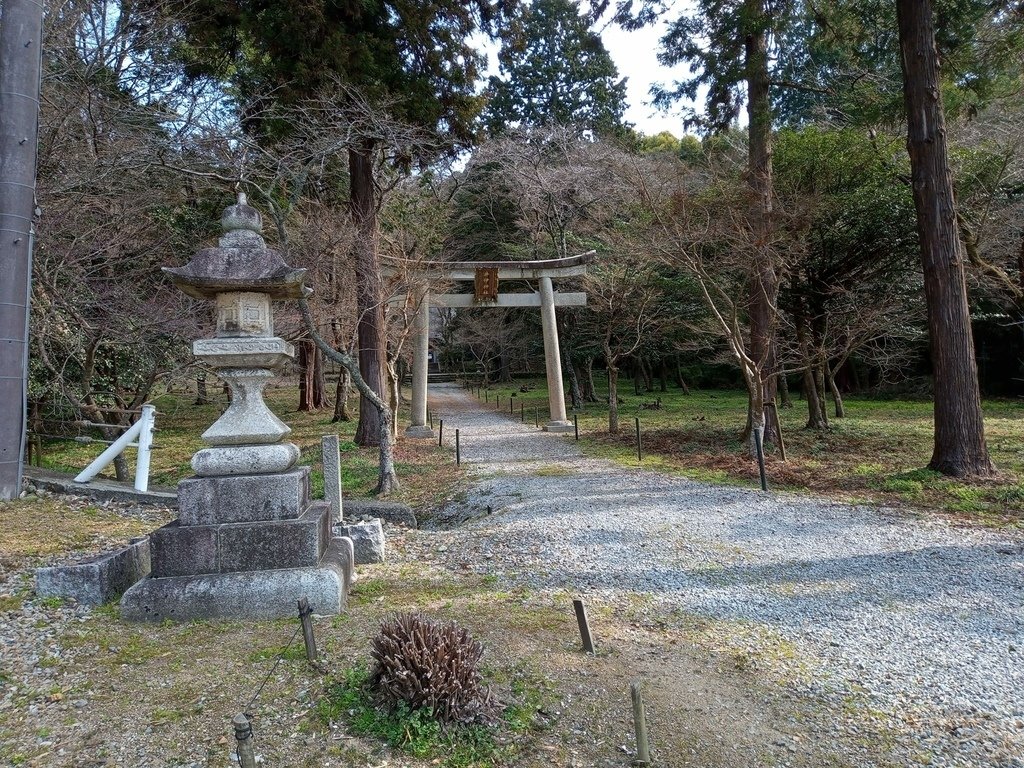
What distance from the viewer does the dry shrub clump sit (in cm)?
250

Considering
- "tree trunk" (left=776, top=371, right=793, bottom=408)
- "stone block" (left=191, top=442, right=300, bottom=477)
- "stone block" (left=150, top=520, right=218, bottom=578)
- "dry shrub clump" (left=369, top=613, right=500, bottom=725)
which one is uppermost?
"tree trunk" (left=776, top=371, right=793, bottom=408)

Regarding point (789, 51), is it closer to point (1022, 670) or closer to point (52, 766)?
point (1022, 670)

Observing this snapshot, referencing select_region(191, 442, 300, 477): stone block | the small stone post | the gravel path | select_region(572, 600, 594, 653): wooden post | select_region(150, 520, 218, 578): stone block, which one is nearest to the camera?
the gravel path

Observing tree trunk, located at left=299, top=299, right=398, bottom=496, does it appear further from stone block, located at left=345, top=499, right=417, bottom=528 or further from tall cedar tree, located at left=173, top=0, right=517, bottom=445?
tall cedar tree, located at left=173, top=0, right=517, bottom=445

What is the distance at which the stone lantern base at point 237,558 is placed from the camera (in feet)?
11.8

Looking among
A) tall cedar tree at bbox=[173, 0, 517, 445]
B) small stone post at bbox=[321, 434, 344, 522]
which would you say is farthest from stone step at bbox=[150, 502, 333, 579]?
tall cedar tree at bbox=[173, 0, 517, 445]

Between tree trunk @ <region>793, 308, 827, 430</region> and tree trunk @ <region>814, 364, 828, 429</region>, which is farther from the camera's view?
tree trunk @ <region>814, 364, 828, 429</region>

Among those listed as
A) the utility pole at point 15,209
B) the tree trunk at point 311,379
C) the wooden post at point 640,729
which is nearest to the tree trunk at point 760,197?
the wooden post at point 640,729

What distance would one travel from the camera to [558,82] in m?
25.7

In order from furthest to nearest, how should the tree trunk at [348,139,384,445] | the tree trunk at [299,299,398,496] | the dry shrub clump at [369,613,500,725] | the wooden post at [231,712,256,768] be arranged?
1. the tree trunk at [348,139,384,445]
2. the tree trunk at [299,299,398,496]
3. the dry shrub clump at [369,613,500,725]
4. the wooden post at [231,712,256,768]

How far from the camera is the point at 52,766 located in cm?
224

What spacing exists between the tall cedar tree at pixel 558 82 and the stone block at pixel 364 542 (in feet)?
75.3

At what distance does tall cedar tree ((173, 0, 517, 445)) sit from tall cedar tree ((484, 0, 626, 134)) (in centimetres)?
1494

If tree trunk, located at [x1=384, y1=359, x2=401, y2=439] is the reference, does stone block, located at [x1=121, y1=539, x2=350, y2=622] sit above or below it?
below
